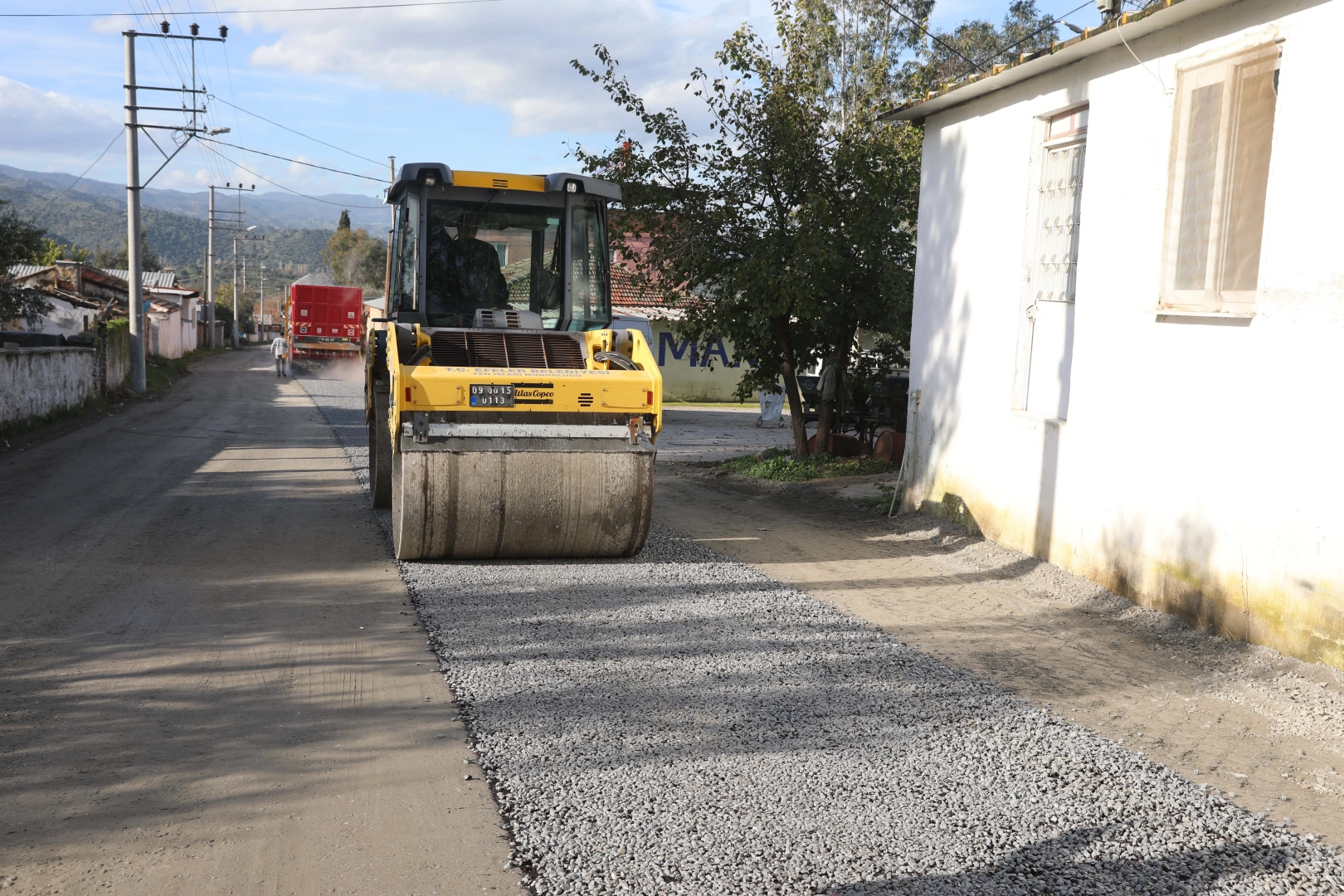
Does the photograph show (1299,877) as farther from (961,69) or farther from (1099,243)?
(961,69)

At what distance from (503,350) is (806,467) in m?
7.39

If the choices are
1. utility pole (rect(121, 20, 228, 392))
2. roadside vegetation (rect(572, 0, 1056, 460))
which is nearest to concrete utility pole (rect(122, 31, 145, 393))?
utility pole (rect(121, 20, 228, 392))

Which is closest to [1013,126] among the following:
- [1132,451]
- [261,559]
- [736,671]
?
[1132,451]

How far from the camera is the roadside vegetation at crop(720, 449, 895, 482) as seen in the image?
1492 centimetres

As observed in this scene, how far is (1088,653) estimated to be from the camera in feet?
21.5

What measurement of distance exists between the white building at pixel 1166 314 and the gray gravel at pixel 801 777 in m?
→ 2.04

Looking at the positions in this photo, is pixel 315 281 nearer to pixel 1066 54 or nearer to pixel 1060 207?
pixel 1060 207

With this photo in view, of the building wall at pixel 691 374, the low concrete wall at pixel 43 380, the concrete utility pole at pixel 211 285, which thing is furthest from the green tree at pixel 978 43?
the concrete utility pole at pixel 211 285

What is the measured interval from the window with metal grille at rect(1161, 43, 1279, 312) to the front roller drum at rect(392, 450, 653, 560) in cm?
395

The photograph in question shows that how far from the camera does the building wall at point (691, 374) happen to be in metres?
34.1

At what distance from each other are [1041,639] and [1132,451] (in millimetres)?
1633

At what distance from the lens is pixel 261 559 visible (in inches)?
330

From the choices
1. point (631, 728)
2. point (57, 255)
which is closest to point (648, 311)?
A: point (631, 728)

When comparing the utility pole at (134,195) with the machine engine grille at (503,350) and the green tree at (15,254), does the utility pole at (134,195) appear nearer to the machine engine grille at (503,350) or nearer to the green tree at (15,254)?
the green tree at (15,254)
